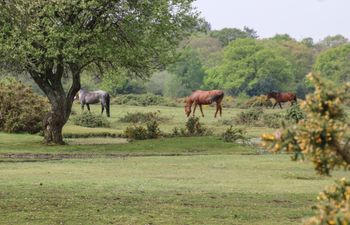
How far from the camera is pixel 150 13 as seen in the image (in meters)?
33.1

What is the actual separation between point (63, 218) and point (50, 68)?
67.8ft

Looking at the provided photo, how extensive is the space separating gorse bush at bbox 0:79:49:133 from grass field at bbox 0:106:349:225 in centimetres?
621

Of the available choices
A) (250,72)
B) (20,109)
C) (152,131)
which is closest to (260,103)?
(250,72)

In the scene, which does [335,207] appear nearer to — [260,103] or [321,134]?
[321,134]

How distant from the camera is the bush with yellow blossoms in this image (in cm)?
443

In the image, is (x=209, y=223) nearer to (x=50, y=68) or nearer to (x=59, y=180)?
(x=59, y=180)

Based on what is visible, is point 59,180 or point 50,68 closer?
point 59,180

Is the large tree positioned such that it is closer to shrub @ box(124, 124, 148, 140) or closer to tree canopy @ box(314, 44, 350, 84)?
shrub @ box(124, 124, 148, 140)

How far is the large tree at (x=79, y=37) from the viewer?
30156mm

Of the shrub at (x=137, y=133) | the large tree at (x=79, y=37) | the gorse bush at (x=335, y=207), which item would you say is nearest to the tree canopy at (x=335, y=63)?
the shrub at (x=137, y=133)

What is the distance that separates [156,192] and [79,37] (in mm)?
14171

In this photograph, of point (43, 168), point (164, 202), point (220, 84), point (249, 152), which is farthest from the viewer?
point (220, 84)

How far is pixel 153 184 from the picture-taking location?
19.6m

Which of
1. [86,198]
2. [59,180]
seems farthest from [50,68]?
[86,198]
